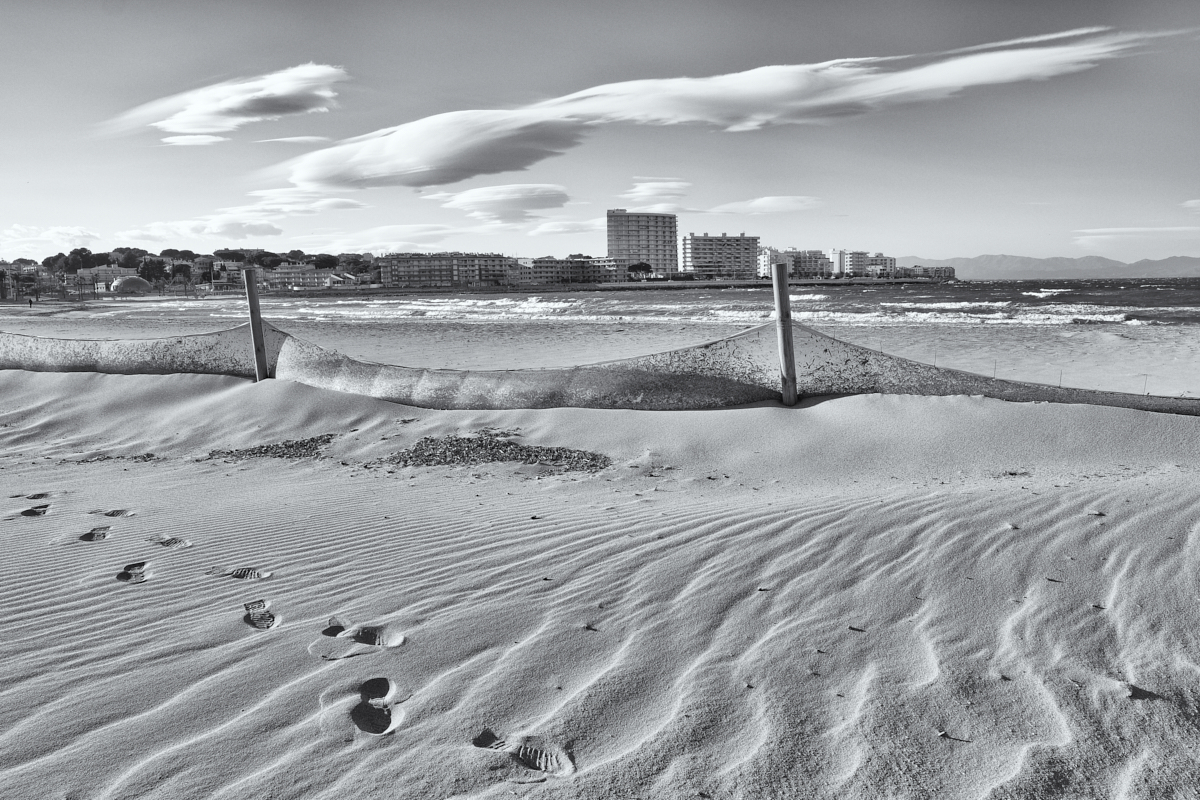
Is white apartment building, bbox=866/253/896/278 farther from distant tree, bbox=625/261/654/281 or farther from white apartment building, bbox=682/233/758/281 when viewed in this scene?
distant tree, bbox=625/261/654/281

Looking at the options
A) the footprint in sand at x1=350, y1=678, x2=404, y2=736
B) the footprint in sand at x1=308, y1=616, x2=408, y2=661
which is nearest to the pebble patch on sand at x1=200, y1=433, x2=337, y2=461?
the footprint in sand at x1=308, y1=616, x2=408, y2=661

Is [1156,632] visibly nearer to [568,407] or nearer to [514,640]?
[514,640]

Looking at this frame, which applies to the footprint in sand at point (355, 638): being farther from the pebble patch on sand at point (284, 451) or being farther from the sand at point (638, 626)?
the pebble patch on sand at point (284, 451)

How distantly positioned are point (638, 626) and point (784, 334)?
14.1 feet

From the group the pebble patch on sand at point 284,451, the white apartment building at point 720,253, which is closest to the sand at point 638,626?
the pebble patch on sand at point 284,451

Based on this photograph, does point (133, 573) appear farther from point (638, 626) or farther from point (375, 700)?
point (638, 626)

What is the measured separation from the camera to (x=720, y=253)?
7249 inches

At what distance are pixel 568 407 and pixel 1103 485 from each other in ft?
15.0

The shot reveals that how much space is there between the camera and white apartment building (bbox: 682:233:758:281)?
182 metres

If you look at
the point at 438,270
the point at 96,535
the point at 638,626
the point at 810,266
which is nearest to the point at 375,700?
the point at 638,626

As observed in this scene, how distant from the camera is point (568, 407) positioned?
7.70 meters

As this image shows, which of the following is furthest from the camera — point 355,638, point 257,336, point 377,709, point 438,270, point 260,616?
point 438,270

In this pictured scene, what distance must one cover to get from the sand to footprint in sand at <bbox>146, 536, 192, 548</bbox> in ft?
0.18

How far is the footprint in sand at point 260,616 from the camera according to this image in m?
3.24
